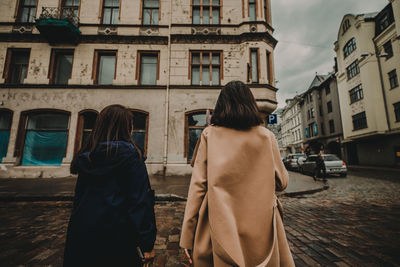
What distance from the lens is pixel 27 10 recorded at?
11391mm

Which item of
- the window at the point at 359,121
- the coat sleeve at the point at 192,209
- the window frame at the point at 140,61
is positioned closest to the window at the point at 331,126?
the window at the point at 359,121

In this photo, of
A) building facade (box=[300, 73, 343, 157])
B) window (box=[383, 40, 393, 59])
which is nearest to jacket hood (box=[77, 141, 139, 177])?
window (box=[383, 40, 393, 59])

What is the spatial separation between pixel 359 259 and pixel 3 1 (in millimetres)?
19420

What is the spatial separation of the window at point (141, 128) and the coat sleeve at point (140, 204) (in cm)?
917

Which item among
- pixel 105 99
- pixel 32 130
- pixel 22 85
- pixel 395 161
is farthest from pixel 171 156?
pixel 395 161

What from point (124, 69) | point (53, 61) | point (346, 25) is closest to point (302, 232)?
point (124, 69)

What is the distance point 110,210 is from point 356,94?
1207 inches

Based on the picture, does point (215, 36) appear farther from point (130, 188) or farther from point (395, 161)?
point (395, 161)

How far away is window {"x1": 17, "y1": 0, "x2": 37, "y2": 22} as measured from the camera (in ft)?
37.1

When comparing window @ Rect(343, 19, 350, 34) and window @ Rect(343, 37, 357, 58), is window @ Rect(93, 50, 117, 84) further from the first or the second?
window @ Rect(343, 19, 350, 34)

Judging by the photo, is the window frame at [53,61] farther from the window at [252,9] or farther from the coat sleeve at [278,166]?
the coat sleeve at [278,166]

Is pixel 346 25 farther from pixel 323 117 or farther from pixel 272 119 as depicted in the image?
pixel 272 119

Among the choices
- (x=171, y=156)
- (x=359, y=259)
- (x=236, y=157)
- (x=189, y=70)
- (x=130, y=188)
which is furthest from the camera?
(x=189, y=70)

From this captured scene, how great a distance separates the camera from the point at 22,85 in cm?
1033
